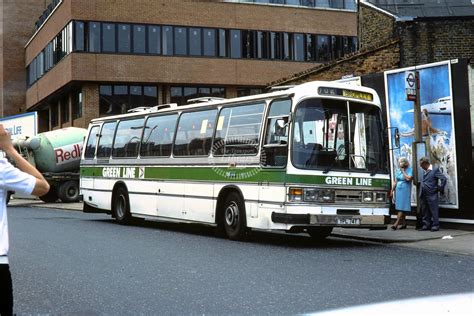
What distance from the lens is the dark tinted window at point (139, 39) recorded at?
40.9m

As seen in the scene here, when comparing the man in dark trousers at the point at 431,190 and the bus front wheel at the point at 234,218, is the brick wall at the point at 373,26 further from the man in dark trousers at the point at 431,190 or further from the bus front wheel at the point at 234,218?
the bus front wheel at the point at 234,218

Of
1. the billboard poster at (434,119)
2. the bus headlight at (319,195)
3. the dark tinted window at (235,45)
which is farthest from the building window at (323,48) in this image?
Answer: the bus headlight at (319,195)

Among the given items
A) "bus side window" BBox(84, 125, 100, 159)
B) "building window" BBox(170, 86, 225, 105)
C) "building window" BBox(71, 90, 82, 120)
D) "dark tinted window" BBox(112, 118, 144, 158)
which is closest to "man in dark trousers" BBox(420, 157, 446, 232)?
"dark tinted window" BBox(112, 118, 144, 158)

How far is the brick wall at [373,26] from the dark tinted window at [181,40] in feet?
68.3

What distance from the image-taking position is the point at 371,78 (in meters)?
16.1

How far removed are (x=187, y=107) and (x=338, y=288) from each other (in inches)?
323

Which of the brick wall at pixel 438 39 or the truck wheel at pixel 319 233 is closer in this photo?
the truck wheel at pixel 319 233

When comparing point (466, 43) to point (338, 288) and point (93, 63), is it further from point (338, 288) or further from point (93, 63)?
point (93, 63)

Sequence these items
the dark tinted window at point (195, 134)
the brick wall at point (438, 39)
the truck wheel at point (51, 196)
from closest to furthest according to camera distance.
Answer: the dark tinted window at point (195, 134) → the brick wall at point (438, 39) → the truck wheel at point (51, 196)

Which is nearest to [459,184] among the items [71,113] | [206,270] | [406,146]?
[406,146]

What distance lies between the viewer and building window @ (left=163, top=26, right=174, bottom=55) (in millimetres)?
41562

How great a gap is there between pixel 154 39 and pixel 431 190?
3047 cm

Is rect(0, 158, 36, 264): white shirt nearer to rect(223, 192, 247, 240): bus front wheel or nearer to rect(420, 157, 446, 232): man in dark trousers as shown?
rect(223, 192, 247, 240): bus front wheel

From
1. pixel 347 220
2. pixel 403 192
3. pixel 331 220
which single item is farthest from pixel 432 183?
pixel 331 220
